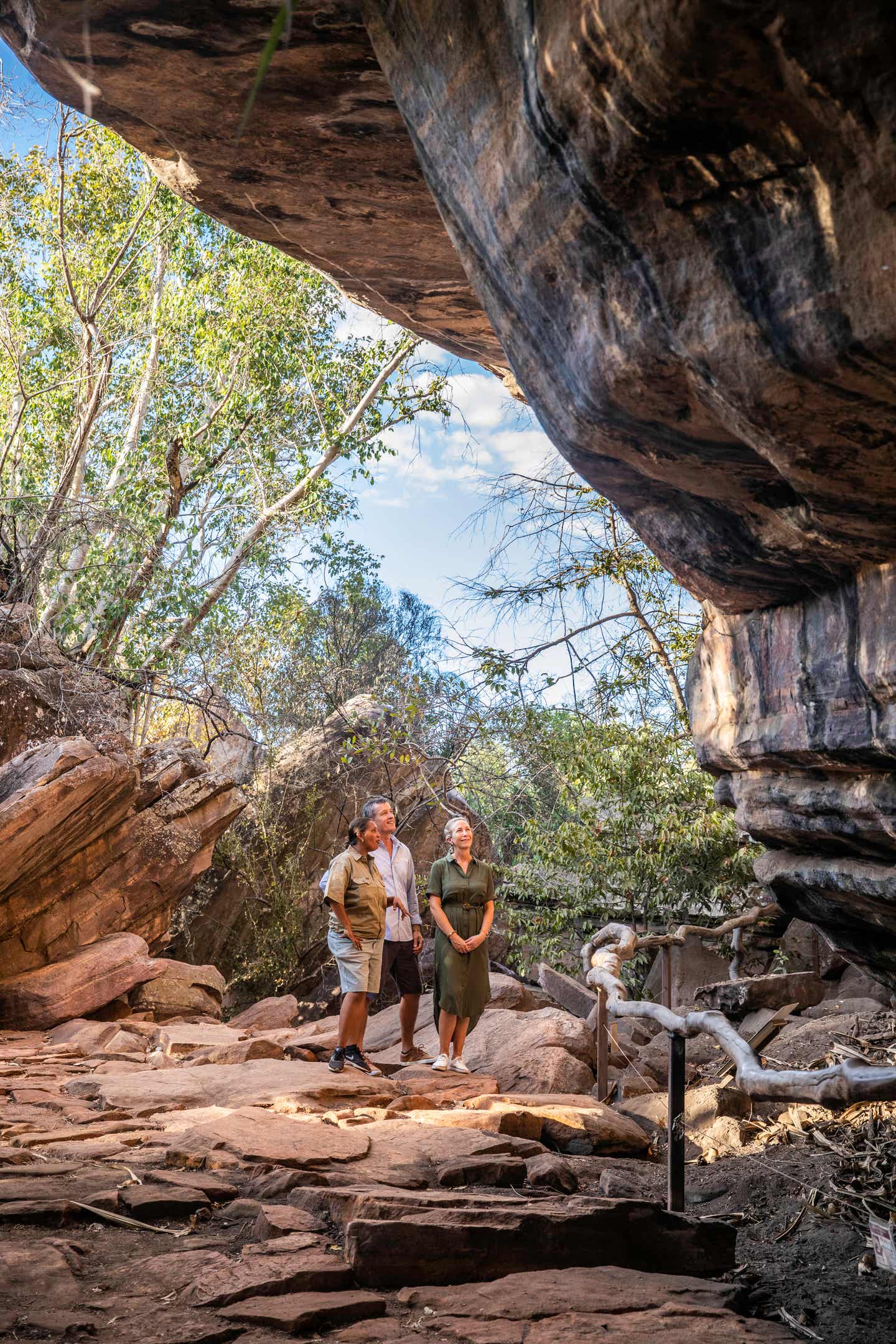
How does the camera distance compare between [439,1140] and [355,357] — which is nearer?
[439,1140]

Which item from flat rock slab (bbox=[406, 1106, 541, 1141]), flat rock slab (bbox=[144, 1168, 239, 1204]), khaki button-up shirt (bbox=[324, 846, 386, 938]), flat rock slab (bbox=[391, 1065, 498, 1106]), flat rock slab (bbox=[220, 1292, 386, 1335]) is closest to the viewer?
flat rock slab (bbox=[220, 1292, 386, 1335])

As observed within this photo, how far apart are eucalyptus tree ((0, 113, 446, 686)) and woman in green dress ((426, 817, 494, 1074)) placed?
7.24 meters

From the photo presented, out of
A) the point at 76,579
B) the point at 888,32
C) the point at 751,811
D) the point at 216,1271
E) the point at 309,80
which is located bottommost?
the point at 216,1271

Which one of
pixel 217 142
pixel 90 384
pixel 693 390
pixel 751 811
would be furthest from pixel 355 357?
pixel 693 390

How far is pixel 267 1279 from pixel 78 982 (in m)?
8.45

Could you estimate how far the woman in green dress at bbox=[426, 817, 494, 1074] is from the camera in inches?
293

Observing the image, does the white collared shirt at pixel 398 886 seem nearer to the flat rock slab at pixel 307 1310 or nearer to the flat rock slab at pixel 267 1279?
the flat rock slab at pixel 267 1279

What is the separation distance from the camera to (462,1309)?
3355 millimetres

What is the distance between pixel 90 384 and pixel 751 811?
13607 millimetres

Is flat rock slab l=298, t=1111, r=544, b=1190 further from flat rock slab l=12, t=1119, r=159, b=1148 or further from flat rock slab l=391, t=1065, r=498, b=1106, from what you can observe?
flat rock slab l=12, t=1119, r=159, b=1148

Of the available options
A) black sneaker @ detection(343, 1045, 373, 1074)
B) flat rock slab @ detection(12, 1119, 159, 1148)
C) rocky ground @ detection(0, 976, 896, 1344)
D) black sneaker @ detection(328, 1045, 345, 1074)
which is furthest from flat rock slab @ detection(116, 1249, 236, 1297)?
black sneaker @ detection(343, 1045, 373, 1074)

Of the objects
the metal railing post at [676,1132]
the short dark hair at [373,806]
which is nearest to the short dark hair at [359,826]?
the short dark hair at [373,806]

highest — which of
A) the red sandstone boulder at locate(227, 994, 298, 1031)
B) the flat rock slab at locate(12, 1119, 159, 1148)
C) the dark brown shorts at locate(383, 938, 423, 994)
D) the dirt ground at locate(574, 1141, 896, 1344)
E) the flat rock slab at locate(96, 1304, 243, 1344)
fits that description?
the dark brown shorts at locate(383, 938, 423, 994)

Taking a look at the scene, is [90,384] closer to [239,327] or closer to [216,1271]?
[239,327]
